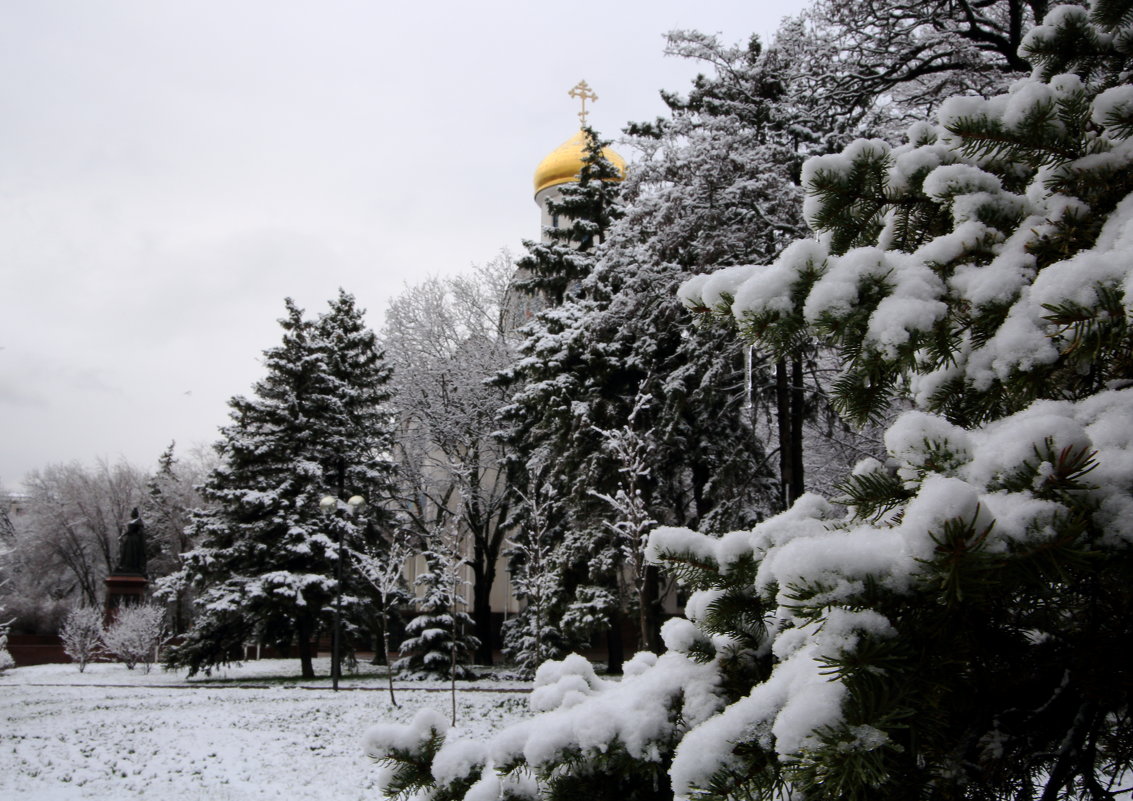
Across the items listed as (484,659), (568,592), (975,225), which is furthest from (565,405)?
(975,225)

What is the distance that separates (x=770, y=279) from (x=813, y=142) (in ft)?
45.8

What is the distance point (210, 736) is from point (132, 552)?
24156 mm

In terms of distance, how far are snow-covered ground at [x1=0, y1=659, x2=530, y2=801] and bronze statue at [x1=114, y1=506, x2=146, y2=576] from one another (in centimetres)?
1219

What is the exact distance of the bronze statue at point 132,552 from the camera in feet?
109

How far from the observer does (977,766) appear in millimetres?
1577

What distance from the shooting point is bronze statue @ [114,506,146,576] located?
109 ft

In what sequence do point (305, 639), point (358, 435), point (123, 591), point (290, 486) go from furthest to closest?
point (123, 591) < point (358, 435) < point (290, 486) < point (305, 639)

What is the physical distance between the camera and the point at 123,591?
32812mm

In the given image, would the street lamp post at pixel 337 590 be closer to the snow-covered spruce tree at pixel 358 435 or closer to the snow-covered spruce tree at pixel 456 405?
the snow-covered spruce tree at pixel 358 435

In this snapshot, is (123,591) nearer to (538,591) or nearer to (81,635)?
(81,635)

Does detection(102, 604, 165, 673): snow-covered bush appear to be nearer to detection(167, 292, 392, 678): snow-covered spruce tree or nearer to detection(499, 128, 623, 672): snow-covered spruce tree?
detection(167, 292, 392, 678): snow-covered spruce tree

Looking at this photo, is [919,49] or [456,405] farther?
[456,405]

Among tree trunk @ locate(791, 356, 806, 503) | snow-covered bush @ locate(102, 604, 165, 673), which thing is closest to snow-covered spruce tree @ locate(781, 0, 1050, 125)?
tree trunk @ locate(791, 356, 806, 503)

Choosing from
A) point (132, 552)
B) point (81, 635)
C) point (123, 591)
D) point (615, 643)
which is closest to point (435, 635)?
point (615, 643)
